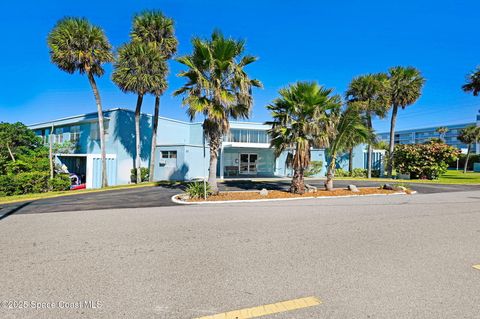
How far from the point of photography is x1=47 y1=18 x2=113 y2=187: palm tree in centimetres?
1694

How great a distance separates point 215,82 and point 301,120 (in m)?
4.57

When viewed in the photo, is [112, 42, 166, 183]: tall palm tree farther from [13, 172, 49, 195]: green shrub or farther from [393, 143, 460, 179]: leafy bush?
[393, 143, 460, 179]: leafy bush

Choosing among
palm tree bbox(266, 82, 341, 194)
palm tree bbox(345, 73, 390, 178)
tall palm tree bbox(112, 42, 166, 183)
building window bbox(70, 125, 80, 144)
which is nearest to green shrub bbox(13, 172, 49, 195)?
tall palm tree bbox(112, 42, 166, 183)

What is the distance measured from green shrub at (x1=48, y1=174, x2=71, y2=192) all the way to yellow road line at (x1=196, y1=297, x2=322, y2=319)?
1796cm

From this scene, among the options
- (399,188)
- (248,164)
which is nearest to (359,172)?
(248,164)

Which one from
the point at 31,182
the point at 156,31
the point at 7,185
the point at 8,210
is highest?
the point at 156,31

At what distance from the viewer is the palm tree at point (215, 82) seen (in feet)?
39.5

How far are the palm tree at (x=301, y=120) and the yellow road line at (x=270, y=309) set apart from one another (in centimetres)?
1047

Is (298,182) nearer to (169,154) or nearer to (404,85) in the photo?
(169,154)

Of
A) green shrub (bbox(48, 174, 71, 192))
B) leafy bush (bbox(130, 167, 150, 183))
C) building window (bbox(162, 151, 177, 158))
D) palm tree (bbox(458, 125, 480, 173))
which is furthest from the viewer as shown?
palm tree (bbox(458, 125, 480, 173))

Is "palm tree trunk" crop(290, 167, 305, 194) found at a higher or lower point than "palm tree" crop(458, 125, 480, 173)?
lower

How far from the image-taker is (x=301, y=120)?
13430 mm

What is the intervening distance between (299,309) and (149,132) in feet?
79.1

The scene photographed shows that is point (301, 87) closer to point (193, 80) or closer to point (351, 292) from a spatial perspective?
point (193, 80)
